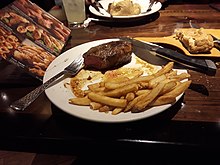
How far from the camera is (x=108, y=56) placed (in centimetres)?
97

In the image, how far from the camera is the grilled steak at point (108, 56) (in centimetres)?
97

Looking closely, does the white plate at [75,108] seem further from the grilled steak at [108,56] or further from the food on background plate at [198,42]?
the food on background plate at [198,42]

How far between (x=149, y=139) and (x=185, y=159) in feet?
0.34

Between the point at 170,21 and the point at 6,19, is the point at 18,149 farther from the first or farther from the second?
the point at 170,21

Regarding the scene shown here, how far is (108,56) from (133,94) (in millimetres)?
277

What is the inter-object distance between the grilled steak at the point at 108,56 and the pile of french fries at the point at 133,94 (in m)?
0.19

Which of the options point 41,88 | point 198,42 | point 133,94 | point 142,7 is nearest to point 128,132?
point 133,94

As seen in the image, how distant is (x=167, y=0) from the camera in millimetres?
1726

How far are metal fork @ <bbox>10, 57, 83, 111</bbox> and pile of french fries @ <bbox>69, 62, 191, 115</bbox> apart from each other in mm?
119

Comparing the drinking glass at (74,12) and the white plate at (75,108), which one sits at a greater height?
the drinking glass at (74,12)

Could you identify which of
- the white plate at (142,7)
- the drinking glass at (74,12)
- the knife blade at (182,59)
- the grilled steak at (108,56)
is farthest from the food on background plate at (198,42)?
the drinking glass at (74,12)

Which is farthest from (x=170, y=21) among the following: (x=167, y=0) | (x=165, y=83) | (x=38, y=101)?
(x=38, y=101)

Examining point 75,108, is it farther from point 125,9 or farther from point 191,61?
point 125,9

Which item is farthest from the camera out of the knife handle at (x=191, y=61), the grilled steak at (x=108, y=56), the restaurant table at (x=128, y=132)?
the grilled steak at (x=108, y=56)
